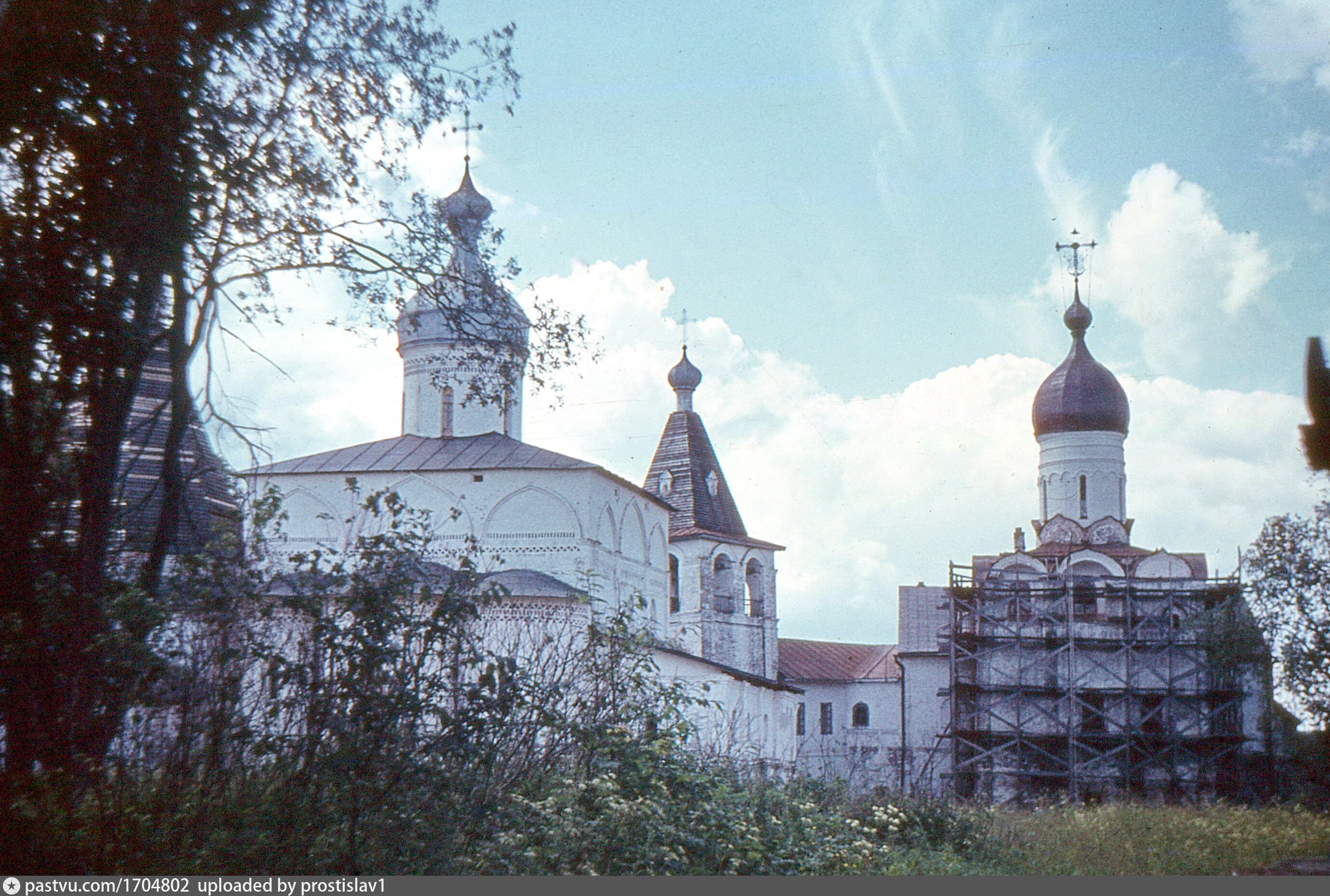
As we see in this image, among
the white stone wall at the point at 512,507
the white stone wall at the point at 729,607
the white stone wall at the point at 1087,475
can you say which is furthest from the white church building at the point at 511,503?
the white stone wall at the point at 1087,475

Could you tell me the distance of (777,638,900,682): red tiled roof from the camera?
36656 mm

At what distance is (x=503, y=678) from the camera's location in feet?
21.4

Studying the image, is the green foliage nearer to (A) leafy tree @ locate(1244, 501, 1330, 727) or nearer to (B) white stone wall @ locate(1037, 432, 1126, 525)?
(A) leafy tree @ locate(1244, 501, 1330, 727)

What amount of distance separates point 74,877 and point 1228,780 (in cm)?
2419

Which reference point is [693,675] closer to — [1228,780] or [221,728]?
[1228,780]

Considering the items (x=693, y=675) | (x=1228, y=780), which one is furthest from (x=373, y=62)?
(x=1228, y=780)

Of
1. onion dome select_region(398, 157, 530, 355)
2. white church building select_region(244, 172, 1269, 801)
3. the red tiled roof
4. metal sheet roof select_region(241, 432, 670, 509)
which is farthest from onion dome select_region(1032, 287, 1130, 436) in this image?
onion dome select_region(398, 157, 530, 355)

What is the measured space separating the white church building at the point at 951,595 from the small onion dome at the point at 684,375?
2.86m

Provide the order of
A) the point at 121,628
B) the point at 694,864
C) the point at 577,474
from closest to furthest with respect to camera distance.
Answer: the point at 121,628 → the point at 694,864 → the point at 577,474

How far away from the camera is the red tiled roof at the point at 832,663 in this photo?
3666cm

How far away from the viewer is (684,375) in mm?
37188

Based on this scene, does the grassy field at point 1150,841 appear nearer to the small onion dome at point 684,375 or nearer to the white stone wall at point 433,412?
the white stone wall at point 433,412

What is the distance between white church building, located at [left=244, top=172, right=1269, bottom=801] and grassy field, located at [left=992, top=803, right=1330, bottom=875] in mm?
3157

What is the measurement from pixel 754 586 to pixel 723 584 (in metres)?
1.16
